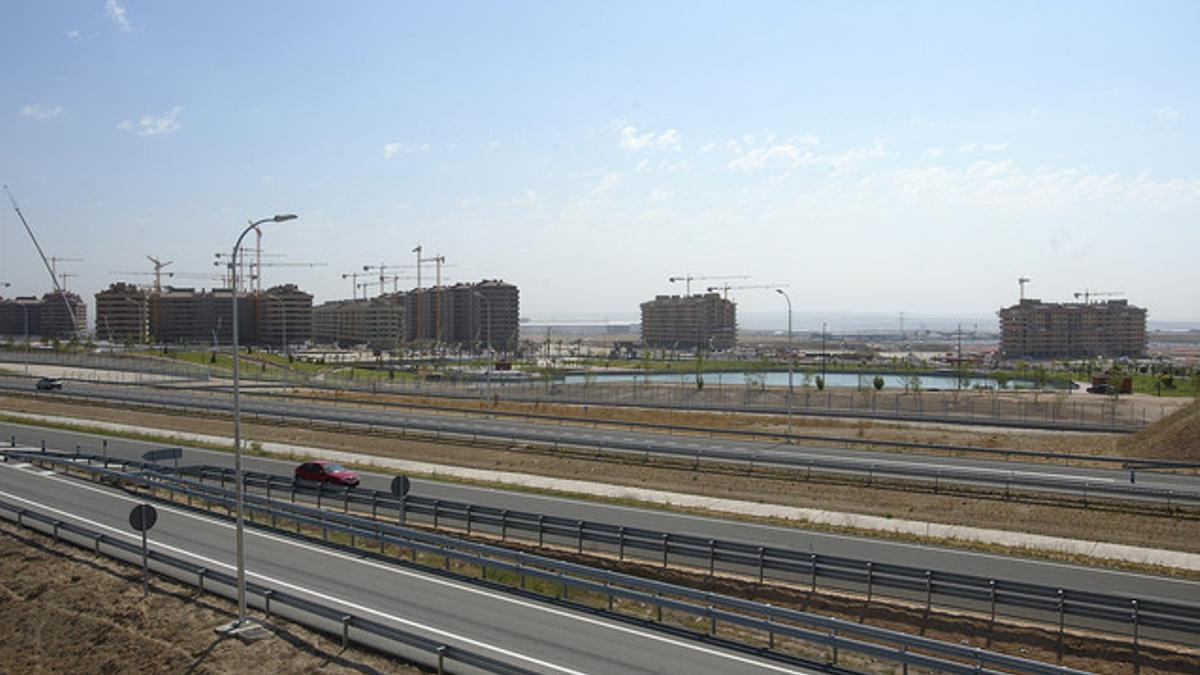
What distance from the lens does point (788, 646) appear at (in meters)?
17.5

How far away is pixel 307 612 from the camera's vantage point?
62.6 feet

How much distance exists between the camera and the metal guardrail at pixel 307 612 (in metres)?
15.3

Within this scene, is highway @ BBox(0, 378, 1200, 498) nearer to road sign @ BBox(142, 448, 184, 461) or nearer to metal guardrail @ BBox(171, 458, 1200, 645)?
metal guardrail @ BBox(171, 458, 1200, 645)

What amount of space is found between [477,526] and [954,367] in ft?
478

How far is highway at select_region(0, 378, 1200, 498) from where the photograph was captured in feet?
116

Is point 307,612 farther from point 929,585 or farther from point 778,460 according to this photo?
point 778,460

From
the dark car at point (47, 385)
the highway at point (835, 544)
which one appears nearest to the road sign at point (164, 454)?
the highway at point (835, 544)

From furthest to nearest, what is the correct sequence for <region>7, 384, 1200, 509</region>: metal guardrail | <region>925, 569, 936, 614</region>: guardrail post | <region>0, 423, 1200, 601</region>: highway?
<region>7, 384, 1200, 509</region>: metal guardrail → <region>0, 423, 1200, 601</region>: highway → <region>925, 569, 936, 614</region>: guardrail post

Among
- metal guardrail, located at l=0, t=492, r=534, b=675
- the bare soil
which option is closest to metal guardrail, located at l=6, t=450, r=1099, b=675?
metal guardrail, located at l=0, t=492, r=534, b=675

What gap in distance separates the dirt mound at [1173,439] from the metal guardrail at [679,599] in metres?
32.8

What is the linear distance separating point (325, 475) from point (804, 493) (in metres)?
18.3

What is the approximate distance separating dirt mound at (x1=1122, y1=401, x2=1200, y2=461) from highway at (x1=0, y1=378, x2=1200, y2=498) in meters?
4.70

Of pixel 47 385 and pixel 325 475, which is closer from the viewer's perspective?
pixel 325 475

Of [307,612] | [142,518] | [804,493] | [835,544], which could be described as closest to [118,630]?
[142,518]
